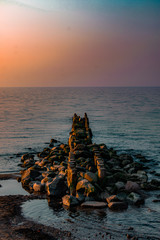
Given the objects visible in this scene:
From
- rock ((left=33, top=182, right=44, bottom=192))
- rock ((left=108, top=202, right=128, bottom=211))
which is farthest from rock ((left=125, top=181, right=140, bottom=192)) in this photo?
rock ((left=33, top=182, right=44, bottom=192))

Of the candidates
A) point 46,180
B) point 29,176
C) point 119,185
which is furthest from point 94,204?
point 29,176

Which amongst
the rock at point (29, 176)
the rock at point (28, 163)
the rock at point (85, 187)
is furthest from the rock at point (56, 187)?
the rock at point (28, 163)

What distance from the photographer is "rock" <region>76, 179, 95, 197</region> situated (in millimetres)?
11602

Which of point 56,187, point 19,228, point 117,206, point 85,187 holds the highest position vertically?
point 85,187

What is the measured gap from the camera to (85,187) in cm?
1177

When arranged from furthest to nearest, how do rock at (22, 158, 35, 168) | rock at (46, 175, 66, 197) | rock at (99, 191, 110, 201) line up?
rock at (22, 158, 35, 168) < rock at (46, 175, 66, 197) < rock at (99, 191, 110, 201)

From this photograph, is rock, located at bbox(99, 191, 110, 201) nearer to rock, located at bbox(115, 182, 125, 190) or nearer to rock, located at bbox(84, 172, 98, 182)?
rock, located at bbox(84, 172, 98, 182)

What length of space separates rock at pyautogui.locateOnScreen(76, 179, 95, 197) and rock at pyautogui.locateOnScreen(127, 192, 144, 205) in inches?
66.2

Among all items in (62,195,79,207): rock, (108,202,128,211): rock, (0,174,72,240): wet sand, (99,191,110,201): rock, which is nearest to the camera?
(0,174,72,240): wet sand

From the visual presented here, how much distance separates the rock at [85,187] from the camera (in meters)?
11.6

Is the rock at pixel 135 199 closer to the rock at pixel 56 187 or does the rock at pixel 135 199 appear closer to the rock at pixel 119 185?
the rock at pixel 119 185

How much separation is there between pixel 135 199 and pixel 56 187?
3549 millimetres

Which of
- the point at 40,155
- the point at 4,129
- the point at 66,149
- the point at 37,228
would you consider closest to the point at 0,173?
the point at 40,155

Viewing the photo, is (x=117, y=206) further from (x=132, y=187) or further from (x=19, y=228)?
(x=19, y=228)
